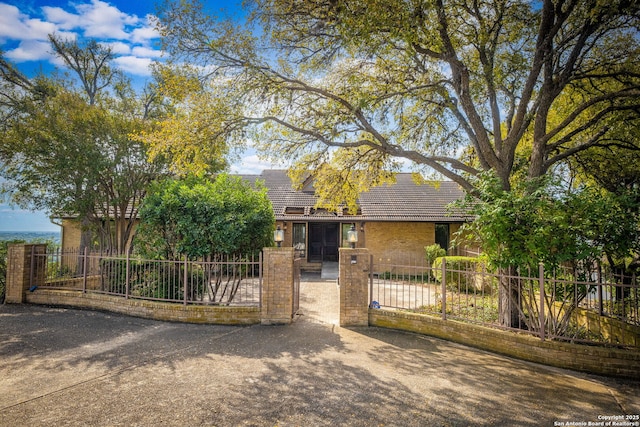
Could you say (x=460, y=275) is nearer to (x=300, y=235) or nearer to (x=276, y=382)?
(x=300, y=235)

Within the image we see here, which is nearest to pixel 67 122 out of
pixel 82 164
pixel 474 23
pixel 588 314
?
pixel 82 164

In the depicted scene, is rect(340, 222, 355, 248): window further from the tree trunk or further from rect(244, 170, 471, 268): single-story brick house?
the tree trunk

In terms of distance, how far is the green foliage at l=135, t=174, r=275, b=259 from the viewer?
7879 millimetres

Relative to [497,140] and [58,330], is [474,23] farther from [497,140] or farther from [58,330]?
[58,330]

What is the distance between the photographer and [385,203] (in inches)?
720

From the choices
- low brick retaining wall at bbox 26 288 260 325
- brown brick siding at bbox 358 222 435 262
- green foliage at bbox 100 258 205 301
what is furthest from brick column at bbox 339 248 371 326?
brown brick siding at bbox 358 222 435 262

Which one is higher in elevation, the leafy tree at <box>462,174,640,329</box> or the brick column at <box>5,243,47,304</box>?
the leafy tree at <box>462,174,640,329</box>

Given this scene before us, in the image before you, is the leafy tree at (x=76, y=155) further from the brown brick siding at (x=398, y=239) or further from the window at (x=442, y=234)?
the window at (x=442, y=234)

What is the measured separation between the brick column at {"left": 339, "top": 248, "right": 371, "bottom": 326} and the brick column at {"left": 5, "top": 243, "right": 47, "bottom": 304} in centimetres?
932

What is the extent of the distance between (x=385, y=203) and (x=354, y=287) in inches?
447

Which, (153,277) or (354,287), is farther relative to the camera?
(153,277)

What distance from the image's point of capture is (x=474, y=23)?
8922 mm

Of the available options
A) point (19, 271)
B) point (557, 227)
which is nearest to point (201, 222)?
point (19, 271)

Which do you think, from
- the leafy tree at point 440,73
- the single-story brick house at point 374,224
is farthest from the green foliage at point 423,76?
the single-story brick house at point 374,224
